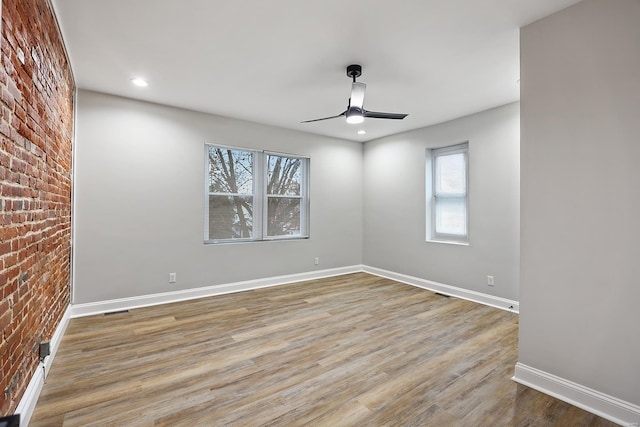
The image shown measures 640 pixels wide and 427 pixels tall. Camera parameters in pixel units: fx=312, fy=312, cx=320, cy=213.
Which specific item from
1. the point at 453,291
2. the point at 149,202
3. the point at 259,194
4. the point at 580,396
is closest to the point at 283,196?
the point at 259,194

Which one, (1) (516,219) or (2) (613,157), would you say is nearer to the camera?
(2) (613,157)

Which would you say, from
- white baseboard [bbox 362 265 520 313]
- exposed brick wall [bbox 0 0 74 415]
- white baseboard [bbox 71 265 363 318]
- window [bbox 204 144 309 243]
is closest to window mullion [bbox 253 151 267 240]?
window [bbox 204 144 309 243]

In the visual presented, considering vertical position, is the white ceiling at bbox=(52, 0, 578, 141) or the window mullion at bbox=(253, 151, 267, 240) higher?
the white ceiling at bbox=(52, 0, 578, 141)

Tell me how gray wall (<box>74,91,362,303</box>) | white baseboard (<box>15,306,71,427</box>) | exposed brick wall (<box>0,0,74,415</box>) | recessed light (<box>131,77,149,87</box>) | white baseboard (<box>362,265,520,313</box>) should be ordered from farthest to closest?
white baseboard (<box>362,265,520,313</box>)
gray wall (<box>74,91,362,303</box>)
recessed light (<box>131,77,149,87</box>)
white baseboard (<box>15,306,71,427</box>)
exposed brick wall (<box>0,0,74,415</box>)

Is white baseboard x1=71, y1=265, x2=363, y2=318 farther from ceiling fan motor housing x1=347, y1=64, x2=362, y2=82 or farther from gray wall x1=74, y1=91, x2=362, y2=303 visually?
ceiling fan motor housing x1=347, y1=64, x2=362, y2=82

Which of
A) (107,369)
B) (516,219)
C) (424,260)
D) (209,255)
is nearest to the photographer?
(107,369)

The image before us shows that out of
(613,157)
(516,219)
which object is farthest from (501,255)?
(613,157)

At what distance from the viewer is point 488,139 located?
4160mm

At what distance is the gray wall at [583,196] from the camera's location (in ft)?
6.01

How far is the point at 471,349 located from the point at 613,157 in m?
1.87

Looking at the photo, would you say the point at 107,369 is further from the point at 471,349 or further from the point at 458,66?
the point at 458,66

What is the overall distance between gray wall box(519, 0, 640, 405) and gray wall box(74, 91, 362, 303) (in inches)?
143

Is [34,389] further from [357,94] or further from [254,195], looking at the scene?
[254,195]

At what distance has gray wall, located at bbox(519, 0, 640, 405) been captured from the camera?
183 centimetres
